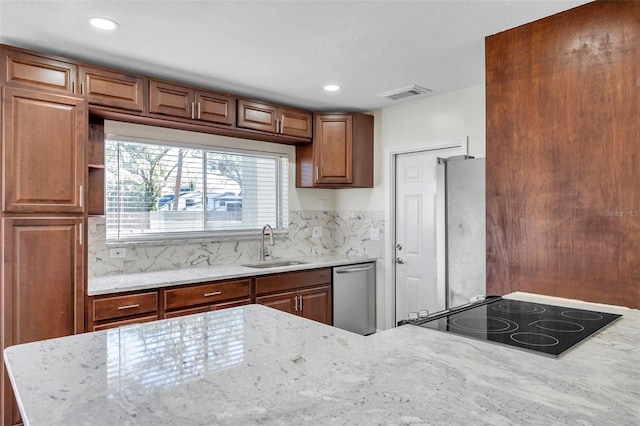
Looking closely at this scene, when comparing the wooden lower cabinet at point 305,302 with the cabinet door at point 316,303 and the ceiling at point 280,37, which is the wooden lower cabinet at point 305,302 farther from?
the ceiling at point 280,37

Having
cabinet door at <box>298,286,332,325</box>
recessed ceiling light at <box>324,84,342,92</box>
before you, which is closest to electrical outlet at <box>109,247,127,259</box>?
cabinet door at <box>298,286,332,325</box>

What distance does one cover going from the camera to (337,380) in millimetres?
958

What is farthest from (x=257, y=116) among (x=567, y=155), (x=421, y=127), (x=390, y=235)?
(x=567, y=155)

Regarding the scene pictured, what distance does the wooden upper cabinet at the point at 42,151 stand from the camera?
2.43 metres

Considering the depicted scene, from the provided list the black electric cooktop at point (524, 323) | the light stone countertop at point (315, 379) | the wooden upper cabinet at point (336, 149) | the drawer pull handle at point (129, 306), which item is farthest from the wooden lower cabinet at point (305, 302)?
the light stone countertop at point (315, 379)

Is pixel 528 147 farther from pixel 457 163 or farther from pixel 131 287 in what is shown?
pixel 131 287

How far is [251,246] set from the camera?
4043 millimetres

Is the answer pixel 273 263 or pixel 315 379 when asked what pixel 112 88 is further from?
pixel 315 379

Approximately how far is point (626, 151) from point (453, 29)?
3.64 ft

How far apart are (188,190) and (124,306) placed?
1.25 metres

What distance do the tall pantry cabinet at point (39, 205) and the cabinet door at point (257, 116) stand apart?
1251 mm

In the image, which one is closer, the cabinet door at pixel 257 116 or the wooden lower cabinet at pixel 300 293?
the wooden lower cabinet at pixel 300 293

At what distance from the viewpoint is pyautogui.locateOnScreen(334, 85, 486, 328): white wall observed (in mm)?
3480

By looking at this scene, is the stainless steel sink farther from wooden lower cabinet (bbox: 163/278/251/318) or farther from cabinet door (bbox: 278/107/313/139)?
cabinet door (bbox: 278/107/313/139)
